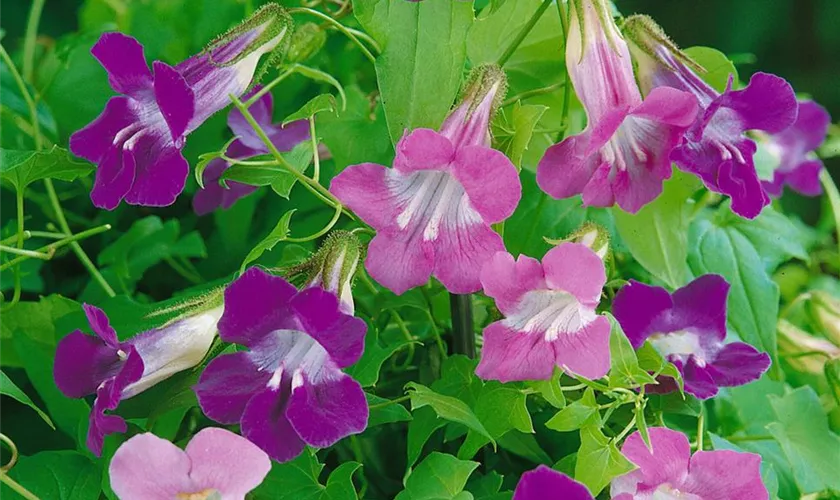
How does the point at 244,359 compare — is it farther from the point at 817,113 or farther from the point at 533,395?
the point at 817,113

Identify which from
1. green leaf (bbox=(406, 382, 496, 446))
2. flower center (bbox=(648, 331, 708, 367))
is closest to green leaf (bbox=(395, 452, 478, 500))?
green leaf (bbox=(406, 382, 496, 446))

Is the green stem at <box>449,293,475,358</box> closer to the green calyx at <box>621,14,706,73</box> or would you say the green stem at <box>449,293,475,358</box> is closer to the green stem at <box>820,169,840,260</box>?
the green calyx at <box>621,14,706,73</box>

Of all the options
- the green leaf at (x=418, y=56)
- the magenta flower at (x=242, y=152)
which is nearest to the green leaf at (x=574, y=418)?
the green leaf at (x=418, y=56)

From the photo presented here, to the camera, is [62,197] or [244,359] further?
[62,197]

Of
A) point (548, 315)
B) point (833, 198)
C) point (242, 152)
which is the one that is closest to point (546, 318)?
point (548, 315)

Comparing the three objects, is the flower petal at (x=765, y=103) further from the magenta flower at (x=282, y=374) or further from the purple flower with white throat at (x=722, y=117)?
the magenta flower at (x=282, y=374)

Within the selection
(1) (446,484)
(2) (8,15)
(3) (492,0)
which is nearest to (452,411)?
(1) (446,484)
